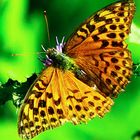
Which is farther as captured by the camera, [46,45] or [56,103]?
[46,45]

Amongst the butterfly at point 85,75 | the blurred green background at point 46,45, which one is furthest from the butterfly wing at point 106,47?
the blurred green background at point 46,45

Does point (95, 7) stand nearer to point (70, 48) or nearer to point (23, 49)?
point (23, 49)

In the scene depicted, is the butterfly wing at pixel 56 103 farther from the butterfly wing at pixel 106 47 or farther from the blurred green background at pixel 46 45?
the blurred green background at pixel 46 45

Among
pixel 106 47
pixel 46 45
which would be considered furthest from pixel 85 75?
pixel 46 45

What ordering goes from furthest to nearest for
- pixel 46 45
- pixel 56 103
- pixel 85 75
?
pixel 46 45
pixel 85 75
pixel 56 103

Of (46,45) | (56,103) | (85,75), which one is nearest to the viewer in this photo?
(56,103)

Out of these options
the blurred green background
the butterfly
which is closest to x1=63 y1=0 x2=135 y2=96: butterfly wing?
the butterfly

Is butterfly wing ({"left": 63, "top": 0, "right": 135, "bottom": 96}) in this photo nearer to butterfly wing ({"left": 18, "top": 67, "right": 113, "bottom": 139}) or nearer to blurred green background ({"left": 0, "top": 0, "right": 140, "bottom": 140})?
butterfly wing ({"left": 18, "top": 67, "right": 113, "bottom": 139})

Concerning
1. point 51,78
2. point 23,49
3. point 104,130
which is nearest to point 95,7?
point 23,49

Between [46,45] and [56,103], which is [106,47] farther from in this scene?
[46,45]
